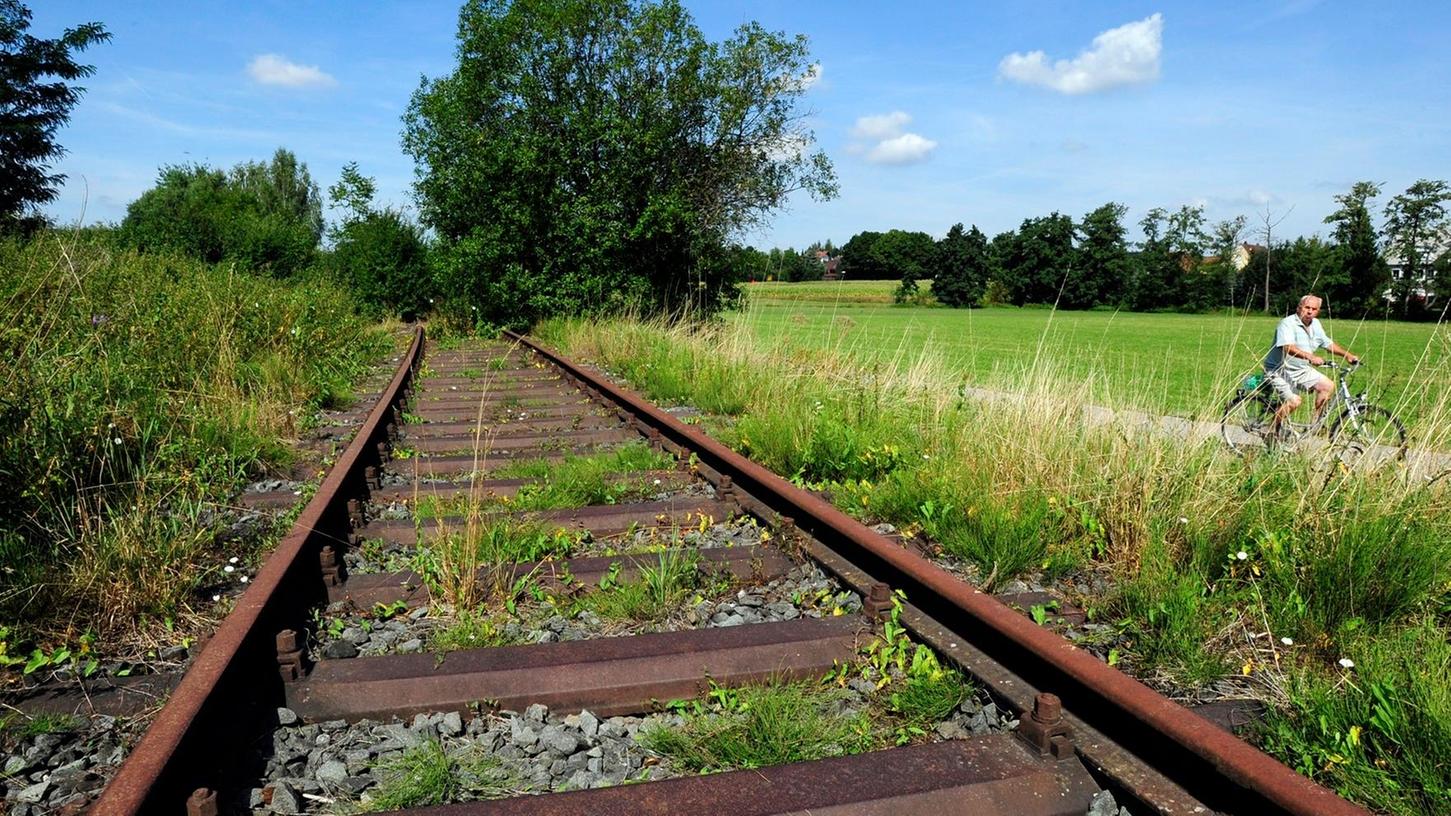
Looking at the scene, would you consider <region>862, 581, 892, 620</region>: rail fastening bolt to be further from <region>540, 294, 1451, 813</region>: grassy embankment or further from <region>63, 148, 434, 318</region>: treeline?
<region>63, 148, 434, 318</region>: treeline

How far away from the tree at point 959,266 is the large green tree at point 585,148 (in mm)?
65634

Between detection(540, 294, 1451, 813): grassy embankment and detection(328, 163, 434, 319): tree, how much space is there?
23.2 m

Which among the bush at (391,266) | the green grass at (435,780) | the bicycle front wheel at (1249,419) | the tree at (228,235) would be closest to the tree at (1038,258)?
the tree at (228,235)

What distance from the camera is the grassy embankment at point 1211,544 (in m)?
2.14

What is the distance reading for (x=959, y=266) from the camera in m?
86.4

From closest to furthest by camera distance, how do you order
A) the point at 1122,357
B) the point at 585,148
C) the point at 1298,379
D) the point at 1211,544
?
1. the point at 1211,544
2. the point at 1298,379
3. the point at 1122,357
4. the point at 585,148

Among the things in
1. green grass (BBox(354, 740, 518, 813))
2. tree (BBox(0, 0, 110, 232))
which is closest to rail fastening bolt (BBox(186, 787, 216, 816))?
green grass (BBox(354, 740, 518, 813))

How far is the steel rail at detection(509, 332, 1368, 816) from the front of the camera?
1.70 m

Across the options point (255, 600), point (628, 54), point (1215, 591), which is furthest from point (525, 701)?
point (628, 54)

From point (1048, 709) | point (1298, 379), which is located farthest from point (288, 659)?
point (1298, 379)

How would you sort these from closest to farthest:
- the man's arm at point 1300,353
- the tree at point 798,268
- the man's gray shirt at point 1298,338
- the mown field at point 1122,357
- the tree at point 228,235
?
the mown field at point 1122,357
the man's arm at point 1300,353
the man's gray shirt at point 1298,338
the tree at point 798,268
the tree at point 228,235

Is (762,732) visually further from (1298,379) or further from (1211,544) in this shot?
(1298,379)

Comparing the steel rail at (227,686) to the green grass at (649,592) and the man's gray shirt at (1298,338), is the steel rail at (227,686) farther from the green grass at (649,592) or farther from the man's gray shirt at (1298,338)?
the man's gray shirt at (1298,338)

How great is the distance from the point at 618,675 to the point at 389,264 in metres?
26.5
